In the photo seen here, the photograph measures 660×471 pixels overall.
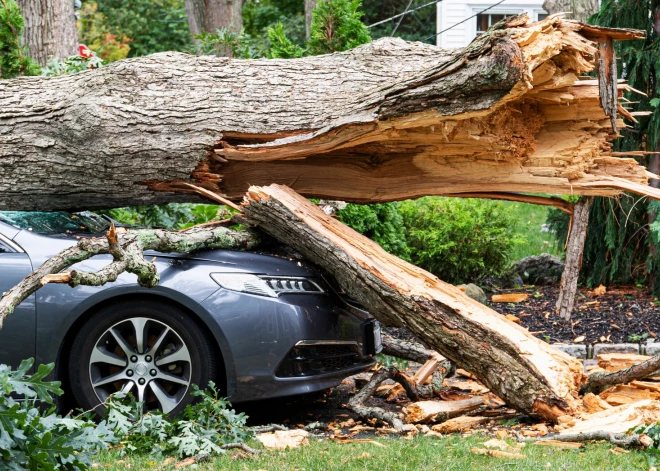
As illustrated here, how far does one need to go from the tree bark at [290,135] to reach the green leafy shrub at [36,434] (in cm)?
254

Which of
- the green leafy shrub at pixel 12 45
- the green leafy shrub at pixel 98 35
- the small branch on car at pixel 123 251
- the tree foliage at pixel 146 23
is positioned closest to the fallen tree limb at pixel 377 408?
the small branch on car at pixel 123 251

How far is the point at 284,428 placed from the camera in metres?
5.20

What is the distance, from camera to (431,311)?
537 cm

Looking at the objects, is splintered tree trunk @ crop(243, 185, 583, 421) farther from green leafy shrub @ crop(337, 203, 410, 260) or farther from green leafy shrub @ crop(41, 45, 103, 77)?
green leafy shrub @ crop(41, 45, 103, 77)

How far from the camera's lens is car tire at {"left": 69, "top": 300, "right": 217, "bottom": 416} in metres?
5.29

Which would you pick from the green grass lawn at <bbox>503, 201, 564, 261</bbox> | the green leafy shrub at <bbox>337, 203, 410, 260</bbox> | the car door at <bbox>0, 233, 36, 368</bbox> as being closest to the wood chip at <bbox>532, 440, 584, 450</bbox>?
the car door at <bbox>0, 233, 36, 368</bbox>

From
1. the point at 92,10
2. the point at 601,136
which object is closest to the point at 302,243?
the point at 601,136

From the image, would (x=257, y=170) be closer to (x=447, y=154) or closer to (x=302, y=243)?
(x=302, y=243)

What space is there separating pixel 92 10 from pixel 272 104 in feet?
Result: 87.5

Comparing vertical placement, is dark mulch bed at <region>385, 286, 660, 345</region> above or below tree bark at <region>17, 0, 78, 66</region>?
below

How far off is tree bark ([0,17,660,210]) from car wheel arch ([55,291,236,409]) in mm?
1201

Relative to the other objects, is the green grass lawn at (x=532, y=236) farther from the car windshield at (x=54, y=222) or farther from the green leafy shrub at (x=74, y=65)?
the car windshield at (x=54, y=222)

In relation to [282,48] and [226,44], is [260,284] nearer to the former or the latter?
[282,48]

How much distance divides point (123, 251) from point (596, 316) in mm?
5032
